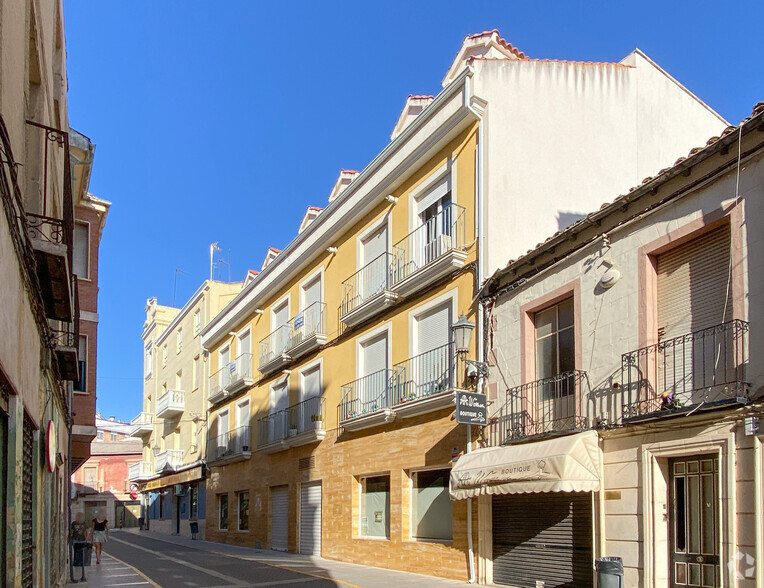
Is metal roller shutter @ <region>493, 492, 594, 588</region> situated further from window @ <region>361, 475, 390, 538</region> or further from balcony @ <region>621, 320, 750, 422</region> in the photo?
window @ <region>361, 475, 390, 538</region>

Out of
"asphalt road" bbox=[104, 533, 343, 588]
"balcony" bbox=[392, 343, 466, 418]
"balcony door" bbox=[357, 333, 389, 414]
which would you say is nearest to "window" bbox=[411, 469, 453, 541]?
"balcony" bbox=[392, 343, 466, 418]

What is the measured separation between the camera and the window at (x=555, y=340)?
12.8 metres

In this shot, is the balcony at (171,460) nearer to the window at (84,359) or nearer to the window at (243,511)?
the window at (243,511)

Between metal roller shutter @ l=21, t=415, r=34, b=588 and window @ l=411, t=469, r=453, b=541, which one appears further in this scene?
window @ l=411, t=469, r=453, b=541

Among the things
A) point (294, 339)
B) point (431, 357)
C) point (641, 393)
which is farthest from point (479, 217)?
point (294, 339)

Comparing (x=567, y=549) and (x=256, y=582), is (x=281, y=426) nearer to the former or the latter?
(x=256, y=582)

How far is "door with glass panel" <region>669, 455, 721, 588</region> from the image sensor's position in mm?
9555

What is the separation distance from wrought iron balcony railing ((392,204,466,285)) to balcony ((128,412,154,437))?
3081 centimetres

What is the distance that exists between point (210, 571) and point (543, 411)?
9529 mm

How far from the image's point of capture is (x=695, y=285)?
10398 mm

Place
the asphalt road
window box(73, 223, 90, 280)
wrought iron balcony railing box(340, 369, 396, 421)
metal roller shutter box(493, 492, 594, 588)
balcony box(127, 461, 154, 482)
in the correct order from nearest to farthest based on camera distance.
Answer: metal roller shutter box(493, 492, 594, 588), the asphalt road, wrought iron balcony railing box(340, 369, 396, 421), window box(73, 223, 90, 280), balcony box(127, 461, 154, 482)

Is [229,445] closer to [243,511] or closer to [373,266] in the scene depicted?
[243,511]

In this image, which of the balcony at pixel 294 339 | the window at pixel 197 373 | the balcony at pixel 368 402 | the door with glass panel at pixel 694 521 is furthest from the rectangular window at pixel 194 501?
the door with glass panel at pixel 694 521

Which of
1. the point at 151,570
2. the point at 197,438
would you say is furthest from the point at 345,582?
the point at 197,438
